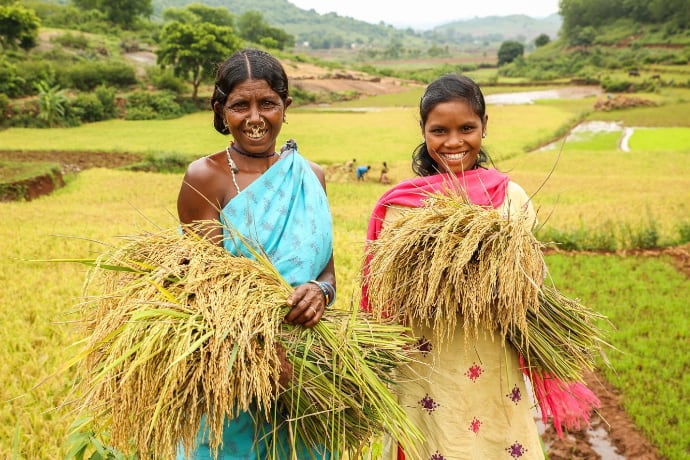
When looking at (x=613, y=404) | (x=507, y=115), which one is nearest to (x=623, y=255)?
(x=613, y=404)

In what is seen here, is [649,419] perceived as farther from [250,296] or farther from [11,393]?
[11,393]

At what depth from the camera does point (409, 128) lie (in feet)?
82.4

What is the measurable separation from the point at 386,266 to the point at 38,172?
44.4 feet

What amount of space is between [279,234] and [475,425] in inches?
38.7

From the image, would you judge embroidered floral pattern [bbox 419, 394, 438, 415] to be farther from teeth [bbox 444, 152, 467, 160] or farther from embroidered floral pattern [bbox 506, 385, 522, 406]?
teeth [bbox 444, 152, 467, 160]

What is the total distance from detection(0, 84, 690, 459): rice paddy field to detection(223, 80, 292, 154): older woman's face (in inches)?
16.4

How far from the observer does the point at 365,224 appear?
8.94 m

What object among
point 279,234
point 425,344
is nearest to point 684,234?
point 425,344

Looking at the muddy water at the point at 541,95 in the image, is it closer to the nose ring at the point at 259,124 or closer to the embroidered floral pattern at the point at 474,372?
the embroidered floral pattern at the point at 474,372

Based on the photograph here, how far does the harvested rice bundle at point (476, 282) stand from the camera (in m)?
1.56

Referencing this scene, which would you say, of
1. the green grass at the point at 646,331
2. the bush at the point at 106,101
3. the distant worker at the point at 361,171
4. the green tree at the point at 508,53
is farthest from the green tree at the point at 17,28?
the green tree at the point at 508,53

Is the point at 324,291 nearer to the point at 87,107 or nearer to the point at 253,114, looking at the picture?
the point at 253,114

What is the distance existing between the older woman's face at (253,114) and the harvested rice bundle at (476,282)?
0.51 m

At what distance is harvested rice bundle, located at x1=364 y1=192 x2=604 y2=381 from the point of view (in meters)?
1.56
